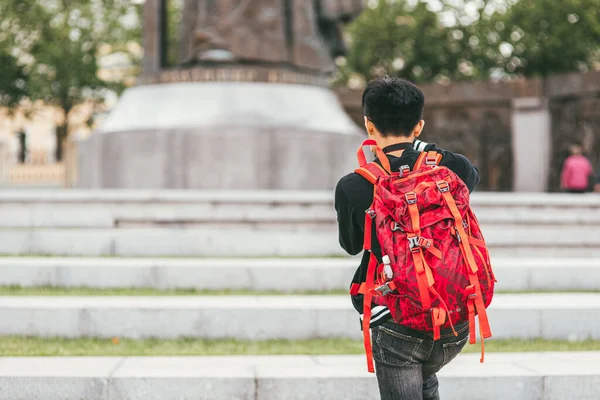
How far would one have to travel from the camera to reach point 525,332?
563cm

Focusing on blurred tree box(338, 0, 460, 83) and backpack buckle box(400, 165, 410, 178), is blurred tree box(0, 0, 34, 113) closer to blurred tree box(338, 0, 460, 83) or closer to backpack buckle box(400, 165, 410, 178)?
blurred tree box(338, 0, 460, 83)

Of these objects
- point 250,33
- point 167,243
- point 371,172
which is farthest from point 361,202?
point 250,33

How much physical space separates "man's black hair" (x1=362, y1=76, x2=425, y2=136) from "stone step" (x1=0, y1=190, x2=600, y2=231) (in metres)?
5.62

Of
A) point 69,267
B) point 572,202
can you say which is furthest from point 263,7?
point 69,267

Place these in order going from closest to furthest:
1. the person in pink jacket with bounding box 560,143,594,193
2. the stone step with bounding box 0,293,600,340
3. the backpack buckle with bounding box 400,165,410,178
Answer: the backpack buckle with bounding box 400,165,410,178, the stone step with bounding box 0,293,600,340, the person in pink jacket with bounding box 560,143,594,193

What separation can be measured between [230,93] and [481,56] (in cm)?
2020

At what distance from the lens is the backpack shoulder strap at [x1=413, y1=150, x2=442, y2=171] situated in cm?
276

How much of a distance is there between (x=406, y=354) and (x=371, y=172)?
0.67 meters

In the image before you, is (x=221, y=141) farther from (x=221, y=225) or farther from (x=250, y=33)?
(x=221, y=225)

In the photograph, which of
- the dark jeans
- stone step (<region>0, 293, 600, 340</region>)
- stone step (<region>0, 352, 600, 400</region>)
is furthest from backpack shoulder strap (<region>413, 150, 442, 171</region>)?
stone step (<region>0, 293, 600, 340</region>)

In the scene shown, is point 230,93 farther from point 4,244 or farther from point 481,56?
point 481,56

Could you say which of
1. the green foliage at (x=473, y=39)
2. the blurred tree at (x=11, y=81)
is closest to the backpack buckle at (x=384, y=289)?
the green foliage at (x=473, y=39)

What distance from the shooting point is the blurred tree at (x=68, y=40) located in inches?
1136

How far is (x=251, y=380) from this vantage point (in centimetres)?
439
